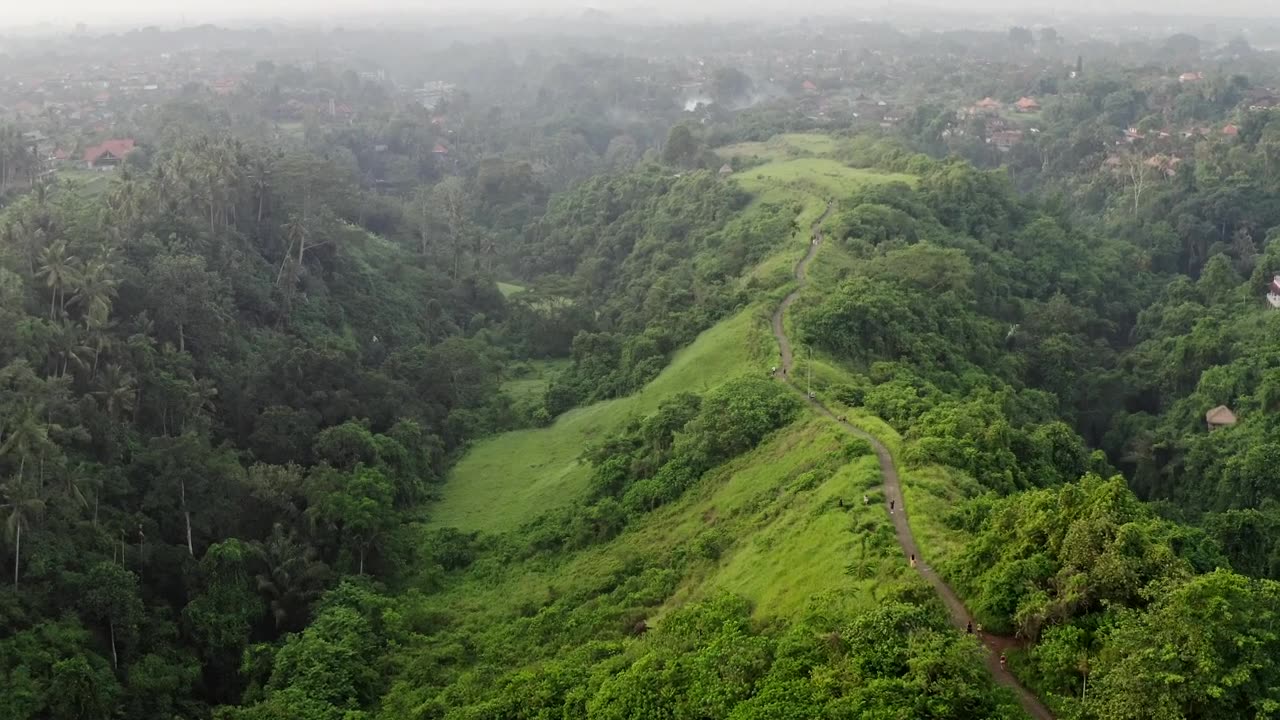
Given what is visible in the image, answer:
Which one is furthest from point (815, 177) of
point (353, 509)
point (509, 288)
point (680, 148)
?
point (353, 509)

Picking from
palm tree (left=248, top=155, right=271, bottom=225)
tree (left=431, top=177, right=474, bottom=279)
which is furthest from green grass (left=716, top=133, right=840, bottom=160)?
palm tree (left=248, top=155, right=271, bottom=225)

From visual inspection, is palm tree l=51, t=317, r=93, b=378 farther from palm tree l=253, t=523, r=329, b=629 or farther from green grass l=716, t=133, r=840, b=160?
green grass l=716, t=133, r=840, b=160

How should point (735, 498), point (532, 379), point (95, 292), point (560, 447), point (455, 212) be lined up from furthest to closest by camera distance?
point (455, 212), point (532, 379), point (560, 447), point (95, 292), point (735, 498)

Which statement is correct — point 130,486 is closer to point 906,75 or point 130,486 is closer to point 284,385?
point 284,385

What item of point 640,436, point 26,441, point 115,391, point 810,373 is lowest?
point 640,436

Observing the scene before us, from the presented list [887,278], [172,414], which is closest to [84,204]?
[172,414]

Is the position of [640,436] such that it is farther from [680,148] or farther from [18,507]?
[680,148]
